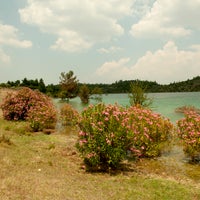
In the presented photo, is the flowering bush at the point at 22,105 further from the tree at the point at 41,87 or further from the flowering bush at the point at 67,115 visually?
the tree at the point at 41,87

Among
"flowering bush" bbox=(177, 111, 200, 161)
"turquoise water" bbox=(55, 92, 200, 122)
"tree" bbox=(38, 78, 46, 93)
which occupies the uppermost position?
"tree" bbox=(38, 78, 46, 93)

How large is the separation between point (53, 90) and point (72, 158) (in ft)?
283

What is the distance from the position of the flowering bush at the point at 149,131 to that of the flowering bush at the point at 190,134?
2.78 feet

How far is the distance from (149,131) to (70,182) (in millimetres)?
4871

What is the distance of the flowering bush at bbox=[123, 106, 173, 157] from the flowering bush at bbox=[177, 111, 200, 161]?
0.85 meters

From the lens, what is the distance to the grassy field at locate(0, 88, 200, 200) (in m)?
5.74

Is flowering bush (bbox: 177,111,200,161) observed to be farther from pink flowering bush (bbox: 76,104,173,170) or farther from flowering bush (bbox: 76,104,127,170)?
flowering bush (bbox: 76,104,127,170)

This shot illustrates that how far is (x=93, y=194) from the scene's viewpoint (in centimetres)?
584

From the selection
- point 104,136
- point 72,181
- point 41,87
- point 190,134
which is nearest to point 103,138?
point 104,136

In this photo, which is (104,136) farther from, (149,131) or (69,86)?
(69,86)

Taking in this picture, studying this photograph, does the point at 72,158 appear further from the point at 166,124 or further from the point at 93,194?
the point at 166,124

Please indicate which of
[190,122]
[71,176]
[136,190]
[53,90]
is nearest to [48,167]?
[71,176]

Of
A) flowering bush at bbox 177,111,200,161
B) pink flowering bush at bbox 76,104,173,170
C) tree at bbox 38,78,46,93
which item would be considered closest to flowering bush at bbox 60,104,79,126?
flowering bush at bbox 177,111,200,161

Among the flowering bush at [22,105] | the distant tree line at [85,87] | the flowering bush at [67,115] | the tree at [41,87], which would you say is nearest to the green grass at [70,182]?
the flowering bush at [22,105]
